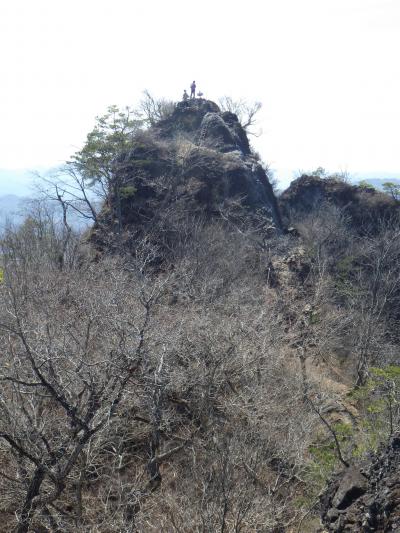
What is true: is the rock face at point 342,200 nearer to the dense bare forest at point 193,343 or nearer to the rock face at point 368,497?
the dense bare forest at point 193,343

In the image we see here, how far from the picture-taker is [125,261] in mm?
21219

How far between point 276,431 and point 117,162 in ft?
58.9

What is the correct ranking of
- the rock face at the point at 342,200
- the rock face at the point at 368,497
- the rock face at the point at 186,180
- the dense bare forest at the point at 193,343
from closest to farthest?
1. the rock face at the point at 368,497
2. the dense bare forest at the point at 193,343
3. the rock face at the point at 186,180
4. the rock face at the point at 342,200

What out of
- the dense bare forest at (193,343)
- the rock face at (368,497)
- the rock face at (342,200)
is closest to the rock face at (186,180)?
the dense bare forest at (193,343)

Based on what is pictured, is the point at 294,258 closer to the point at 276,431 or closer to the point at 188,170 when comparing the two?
the point at 188,170

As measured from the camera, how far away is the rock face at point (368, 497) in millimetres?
5973

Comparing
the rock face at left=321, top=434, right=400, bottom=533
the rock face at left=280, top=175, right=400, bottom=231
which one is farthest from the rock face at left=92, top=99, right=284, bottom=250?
the rock face at left=321, top=434, right=400, bottom=533

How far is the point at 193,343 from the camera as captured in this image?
12.3m

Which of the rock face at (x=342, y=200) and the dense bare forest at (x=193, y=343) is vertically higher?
the rock face at (x=342, y=200)

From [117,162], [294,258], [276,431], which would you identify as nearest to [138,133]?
[117,162]

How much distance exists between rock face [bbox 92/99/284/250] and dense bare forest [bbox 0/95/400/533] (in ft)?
0.37

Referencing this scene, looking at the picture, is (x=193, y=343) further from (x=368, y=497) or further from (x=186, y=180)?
(x=186, y=180)

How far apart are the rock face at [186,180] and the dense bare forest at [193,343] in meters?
0.11

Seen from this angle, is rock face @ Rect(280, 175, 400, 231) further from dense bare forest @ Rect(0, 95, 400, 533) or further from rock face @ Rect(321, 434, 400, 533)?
rock face @ Rect(321, 434, 400, 533)
